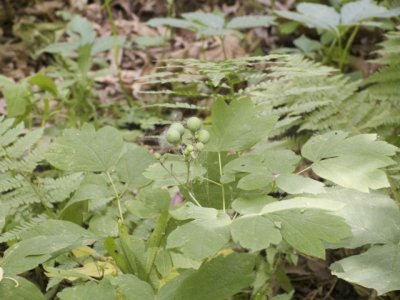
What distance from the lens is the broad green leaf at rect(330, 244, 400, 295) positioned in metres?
1.03

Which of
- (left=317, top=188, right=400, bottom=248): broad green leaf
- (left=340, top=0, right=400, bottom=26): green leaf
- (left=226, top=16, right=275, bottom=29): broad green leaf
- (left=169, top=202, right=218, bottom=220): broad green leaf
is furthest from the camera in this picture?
(left=226, top=16, right=275, bottom=29): broad green leaf

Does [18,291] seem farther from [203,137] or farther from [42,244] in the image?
[203,137]


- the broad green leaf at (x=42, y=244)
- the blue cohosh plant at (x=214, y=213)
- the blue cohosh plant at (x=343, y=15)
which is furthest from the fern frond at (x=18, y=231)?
the blue cohosh plant at (x=343, y=15)

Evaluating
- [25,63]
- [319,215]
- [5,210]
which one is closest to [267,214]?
[319,215]

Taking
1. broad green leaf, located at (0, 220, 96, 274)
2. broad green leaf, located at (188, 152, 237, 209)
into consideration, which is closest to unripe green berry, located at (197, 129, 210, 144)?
broad green leaf, located at (188, 152, 237, 209)

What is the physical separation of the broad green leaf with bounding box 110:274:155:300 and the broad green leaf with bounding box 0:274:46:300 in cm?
19

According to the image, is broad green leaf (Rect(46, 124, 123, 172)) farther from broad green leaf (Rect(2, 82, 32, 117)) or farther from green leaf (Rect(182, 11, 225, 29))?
green leaf (Rect(182, 11, 225, 29))

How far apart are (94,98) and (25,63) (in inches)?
27.1

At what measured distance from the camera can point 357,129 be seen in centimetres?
189

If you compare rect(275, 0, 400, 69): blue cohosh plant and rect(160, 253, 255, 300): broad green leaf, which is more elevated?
rect(275, 0, 400, 69): blue cohosh plant

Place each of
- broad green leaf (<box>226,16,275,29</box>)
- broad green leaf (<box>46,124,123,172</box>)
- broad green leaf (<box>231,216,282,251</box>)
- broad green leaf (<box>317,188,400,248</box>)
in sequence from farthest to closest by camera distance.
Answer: broad green leaf (<box>226,16,275,29</box>) → broad green leaf (<box>46,124,123,172</box>) → broad green leaf (<box>317,188,400,248</box>) → broad green leaf (<box>231,216,282,251</box>)

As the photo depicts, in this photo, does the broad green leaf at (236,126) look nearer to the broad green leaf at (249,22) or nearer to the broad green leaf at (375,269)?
the broad green leaf at (375,269)

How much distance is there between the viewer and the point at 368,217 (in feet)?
3.88

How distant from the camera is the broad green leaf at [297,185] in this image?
1.04 m
